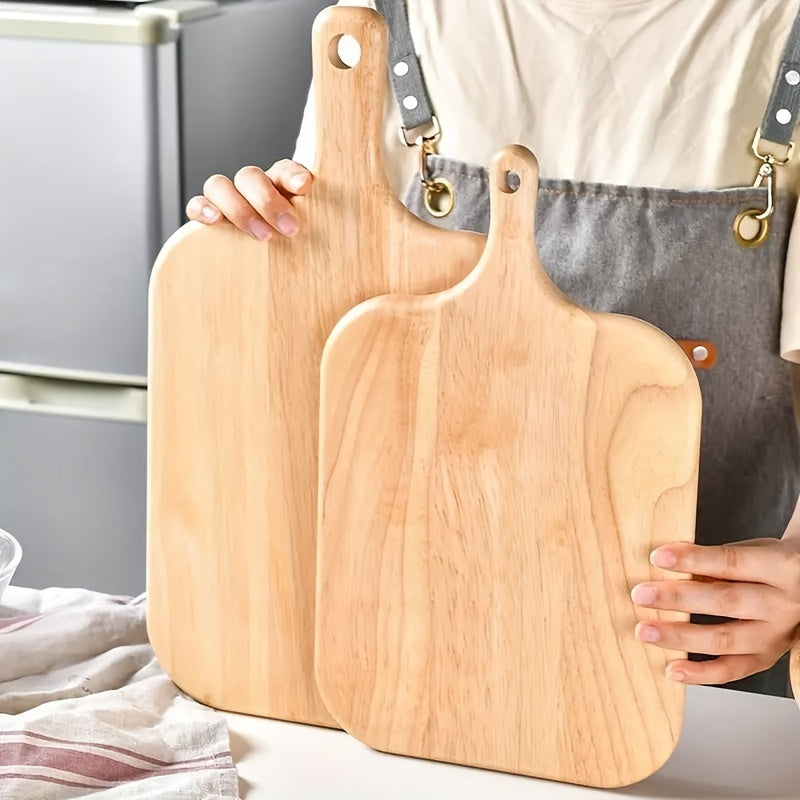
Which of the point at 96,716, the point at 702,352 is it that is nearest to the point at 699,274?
the point at 702,352

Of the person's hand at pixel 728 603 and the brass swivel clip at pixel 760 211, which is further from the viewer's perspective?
the brass swivel clip at pixel 760 211

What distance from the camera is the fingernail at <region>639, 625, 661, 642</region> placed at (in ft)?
2.21

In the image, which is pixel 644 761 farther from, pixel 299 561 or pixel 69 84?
pixel 69 84

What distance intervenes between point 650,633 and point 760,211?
0.38 metres

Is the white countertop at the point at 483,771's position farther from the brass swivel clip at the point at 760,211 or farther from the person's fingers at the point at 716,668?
the brass swivel clip at the point at 760,211

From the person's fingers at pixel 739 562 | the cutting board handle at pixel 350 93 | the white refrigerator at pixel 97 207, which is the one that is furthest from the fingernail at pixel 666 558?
the white refrigerator at pixel 97 207

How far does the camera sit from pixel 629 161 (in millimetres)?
964

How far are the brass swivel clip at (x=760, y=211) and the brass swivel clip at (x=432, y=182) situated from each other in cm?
21

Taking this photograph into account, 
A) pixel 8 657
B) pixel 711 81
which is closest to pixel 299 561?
pixel 8 657

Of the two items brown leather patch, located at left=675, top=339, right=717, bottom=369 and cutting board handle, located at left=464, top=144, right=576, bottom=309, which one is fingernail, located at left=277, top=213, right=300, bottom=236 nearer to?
cutting board handle, located at left=464, top=144, right=576, bottom=309

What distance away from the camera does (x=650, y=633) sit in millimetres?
672

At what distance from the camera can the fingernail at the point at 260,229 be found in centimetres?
72

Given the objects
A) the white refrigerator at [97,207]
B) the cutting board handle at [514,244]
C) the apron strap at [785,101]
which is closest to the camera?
the cutting board handle at [514,244]

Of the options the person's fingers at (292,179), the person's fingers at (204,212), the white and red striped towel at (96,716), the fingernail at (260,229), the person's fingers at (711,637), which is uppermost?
the person's fingers at (292,179)
